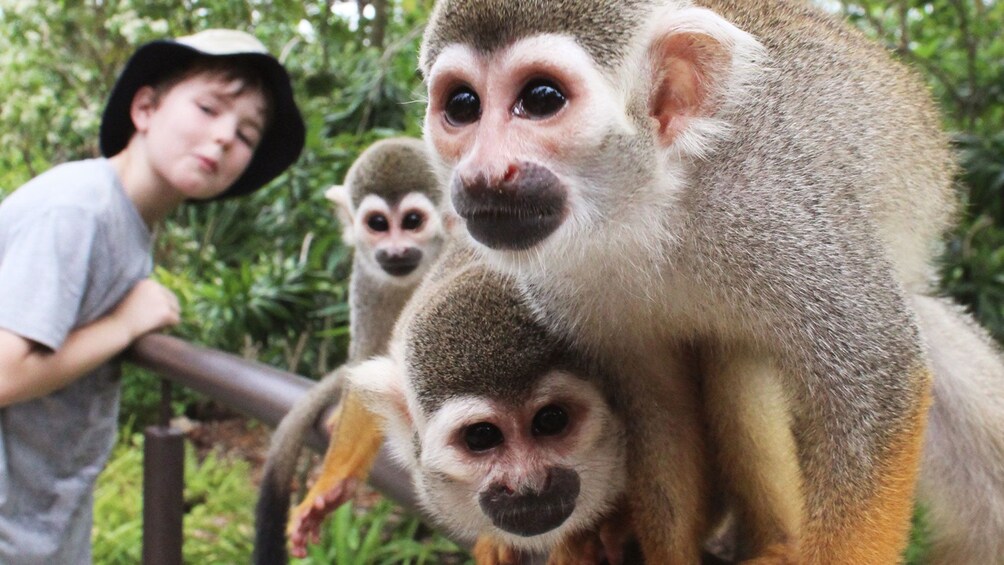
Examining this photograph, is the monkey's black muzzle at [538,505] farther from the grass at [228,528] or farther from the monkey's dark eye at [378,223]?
the grass at [228,528]

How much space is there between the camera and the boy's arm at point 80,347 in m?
2.04

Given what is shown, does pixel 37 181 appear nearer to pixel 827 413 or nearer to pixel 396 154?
pixel 396 154

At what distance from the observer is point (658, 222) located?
1.20 m

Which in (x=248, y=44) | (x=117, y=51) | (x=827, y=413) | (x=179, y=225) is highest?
(x=248, y=44)

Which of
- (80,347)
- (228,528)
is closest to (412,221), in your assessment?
(80,347)

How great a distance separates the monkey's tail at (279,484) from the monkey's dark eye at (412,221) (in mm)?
910

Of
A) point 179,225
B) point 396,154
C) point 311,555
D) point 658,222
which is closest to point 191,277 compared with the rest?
point 179,225

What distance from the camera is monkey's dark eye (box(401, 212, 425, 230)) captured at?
10.2ft

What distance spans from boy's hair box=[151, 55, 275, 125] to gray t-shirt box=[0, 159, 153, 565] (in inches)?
A: 12.7

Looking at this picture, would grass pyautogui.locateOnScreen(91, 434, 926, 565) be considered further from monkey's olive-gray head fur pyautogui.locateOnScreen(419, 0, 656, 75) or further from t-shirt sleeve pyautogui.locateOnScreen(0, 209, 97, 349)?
monkey's olive-gray head fur pyautogui.locateOnScreen(419, 0, 656, 75)

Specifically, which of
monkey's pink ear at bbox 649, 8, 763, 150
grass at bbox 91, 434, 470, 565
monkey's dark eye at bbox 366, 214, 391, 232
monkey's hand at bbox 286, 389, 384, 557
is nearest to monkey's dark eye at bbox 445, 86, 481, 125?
monkey's pink ear at bbox 649, 8, 763, 150

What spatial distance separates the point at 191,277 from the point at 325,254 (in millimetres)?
1744

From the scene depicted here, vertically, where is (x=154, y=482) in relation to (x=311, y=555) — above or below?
above

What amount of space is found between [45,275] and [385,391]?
109 cm
